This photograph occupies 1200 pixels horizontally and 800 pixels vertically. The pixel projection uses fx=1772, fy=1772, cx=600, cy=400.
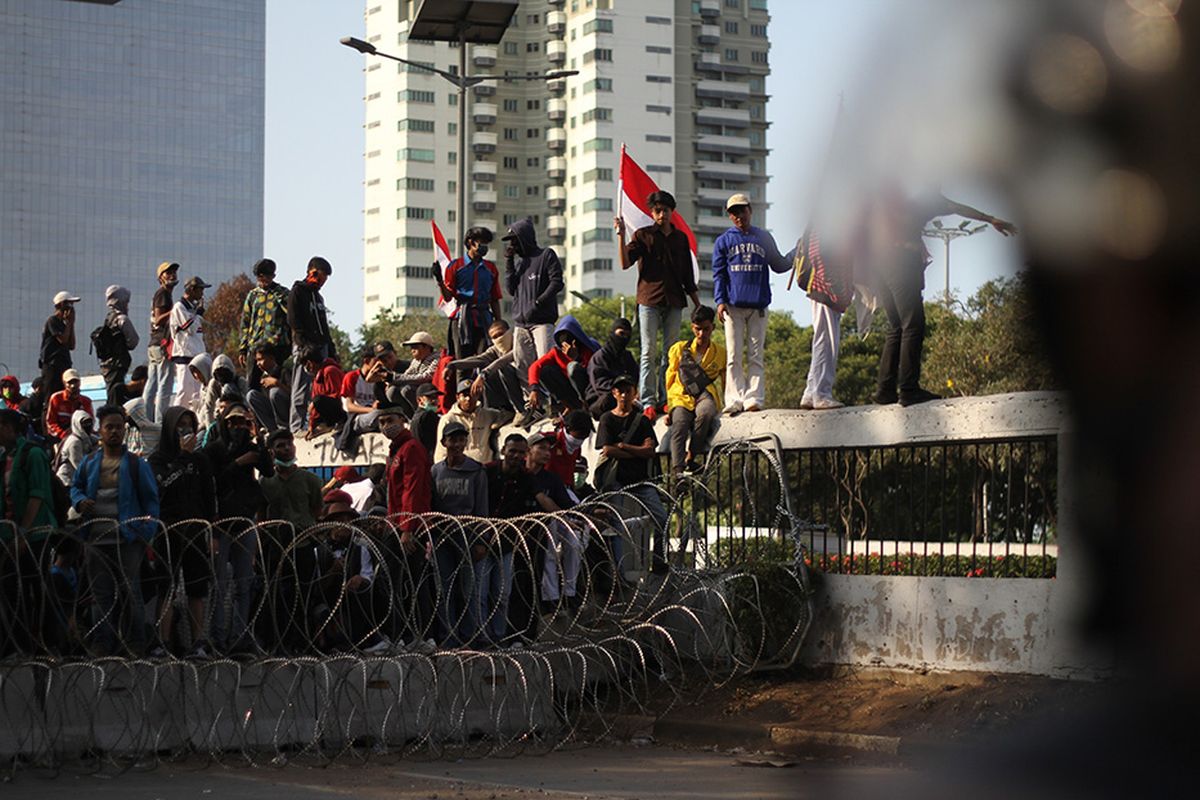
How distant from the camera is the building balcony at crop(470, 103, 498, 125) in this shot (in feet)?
498

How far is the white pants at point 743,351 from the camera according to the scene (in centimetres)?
1411

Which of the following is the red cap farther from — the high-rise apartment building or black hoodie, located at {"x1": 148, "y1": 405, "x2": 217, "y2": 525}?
the high-rise apartment building

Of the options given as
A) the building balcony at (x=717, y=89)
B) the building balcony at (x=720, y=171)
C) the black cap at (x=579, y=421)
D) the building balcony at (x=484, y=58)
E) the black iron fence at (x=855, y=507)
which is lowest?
the black iron fence at (x=855, y=507)

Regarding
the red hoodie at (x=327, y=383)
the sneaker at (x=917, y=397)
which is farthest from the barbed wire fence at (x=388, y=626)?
the red hoodie at (x=327, y=383)

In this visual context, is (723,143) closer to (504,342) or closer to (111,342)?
(111,342)

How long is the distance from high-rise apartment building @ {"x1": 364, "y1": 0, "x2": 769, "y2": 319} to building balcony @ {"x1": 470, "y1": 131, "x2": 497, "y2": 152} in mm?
149

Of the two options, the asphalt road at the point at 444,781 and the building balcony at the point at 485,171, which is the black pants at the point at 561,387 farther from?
the building balcony at the point at 485,171

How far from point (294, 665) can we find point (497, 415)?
18.1 feet

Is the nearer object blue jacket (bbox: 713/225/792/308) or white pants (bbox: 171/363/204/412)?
blue jacket (bbox: 713/225/792/308)

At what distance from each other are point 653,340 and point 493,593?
3.25 meters

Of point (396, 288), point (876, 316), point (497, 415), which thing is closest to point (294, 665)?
point (497, 415)

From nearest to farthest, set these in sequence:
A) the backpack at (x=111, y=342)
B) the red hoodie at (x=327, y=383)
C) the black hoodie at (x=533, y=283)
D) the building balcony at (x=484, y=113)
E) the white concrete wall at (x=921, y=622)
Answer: the white concrete wall at (x=921, y=622) < the black hoodie at (x=533, y=283) < the red hoodie at (x=327, y=383) < the backpack at (x=111, y=342) < the building balcony at (x=484, y=113)

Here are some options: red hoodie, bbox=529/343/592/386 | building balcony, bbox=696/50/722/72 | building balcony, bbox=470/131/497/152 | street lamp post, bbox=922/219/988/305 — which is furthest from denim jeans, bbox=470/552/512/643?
building balcony, bbox=470/131/497/152

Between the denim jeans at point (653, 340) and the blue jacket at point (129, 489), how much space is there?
492 cm
